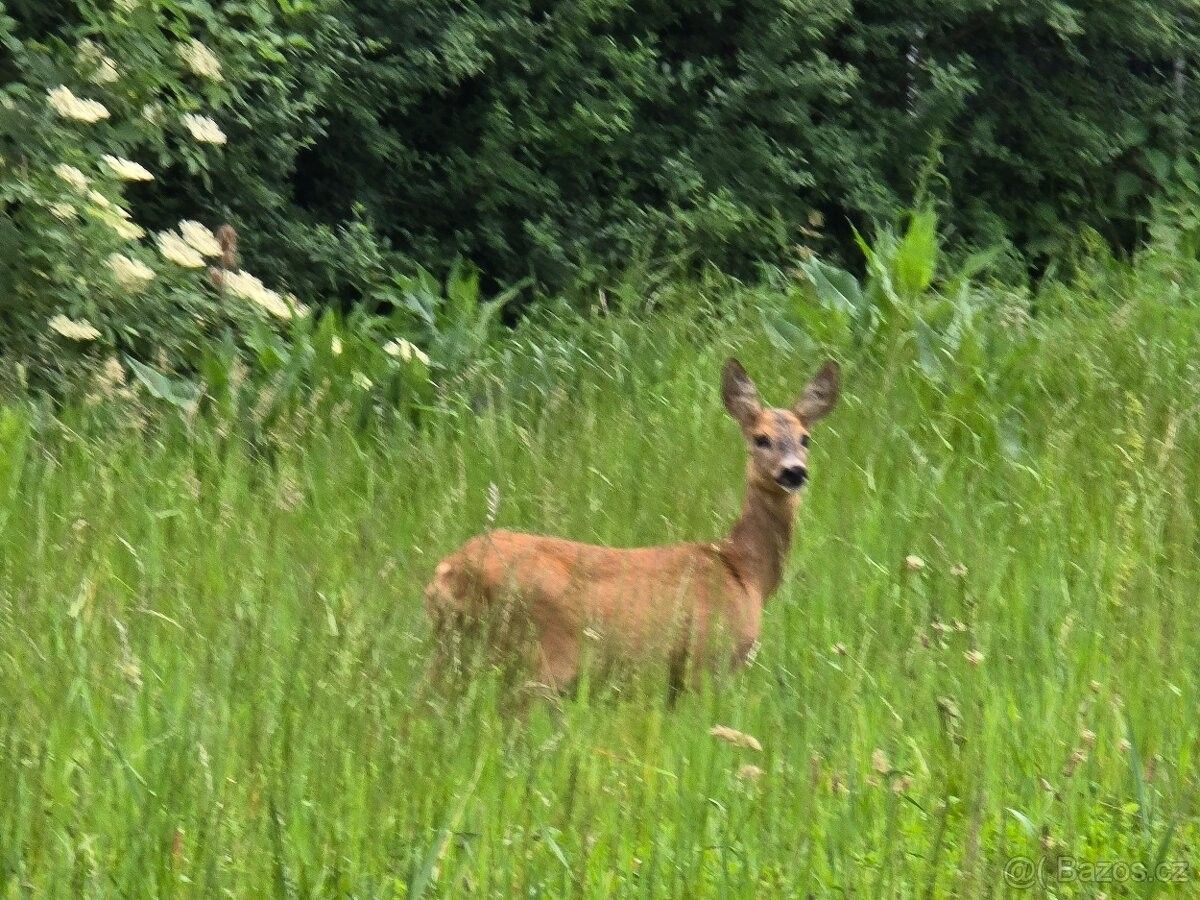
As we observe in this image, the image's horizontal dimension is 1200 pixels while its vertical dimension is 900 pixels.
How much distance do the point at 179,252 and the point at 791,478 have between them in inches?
107

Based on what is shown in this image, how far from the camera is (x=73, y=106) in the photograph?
6.91 meters

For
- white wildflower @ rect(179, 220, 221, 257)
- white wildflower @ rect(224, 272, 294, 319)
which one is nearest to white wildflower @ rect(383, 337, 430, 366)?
white wildflower @ rect(224, 272, 294, 319)

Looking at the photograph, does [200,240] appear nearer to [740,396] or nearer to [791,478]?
[740,396]

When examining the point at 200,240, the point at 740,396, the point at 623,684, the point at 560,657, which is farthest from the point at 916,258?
the point at 623,684

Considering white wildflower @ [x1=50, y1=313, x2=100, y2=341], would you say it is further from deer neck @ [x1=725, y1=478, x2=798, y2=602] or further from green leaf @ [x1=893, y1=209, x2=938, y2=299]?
green leaf @ [x1=893, y1=209, x2=938, y2=299]

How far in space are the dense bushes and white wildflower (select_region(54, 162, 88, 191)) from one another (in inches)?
63.8

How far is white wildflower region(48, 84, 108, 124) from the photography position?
6.90 metres

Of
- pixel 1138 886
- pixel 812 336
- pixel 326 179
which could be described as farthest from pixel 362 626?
pixel 326 179

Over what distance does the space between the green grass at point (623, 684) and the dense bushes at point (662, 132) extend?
2657mm

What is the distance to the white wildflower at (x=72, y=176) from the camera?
21.9ft

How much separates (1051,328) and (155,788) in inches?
201

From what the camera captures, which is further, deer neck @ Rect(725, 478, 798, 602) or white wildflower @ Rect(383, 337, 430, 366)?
white wildflower @ Rect(383, 337, 430, 366)

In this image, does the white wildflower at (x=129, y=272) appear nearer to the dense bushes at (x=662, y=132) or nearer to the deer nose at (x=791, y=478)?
the dense bushes at (x=662, y=132)

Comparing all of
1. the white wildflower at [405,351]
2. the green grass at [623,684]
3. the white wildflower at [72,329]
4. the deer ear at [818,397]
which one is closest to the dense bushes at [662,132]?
the white wildflower at [405,351]
